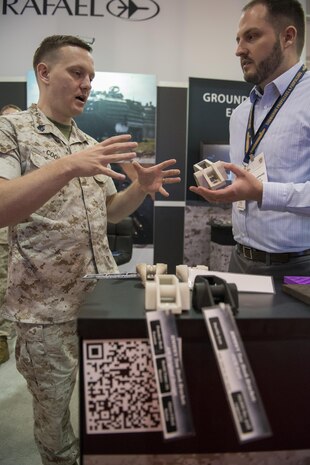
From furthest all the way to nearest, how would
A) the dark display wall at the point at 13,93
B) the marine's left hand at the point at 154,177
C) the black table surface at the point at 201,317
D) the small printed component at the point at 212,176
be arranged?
1. the dark display wall at the point at 13,93
2. the marine's left hand at the point at 154,177
3. the small printed component at the point at 212,176
4. the black table surface at the point at 201,317

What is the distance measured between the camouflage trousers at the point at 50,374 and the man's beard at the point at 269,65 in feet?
3.90

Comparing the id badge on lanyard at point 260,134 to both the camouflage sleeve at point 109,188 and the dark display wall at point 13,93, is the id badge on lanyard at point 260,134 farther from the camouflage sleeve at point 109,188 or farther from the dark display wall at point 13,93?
the dark display wall at point 13,93

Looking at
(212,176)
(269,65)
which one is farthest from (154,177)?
(269,65)

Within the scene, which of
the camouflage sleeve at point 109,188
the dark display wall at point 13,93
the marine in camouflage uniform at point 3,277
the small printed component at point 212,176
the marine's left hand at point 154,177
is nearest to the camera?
the small printed component at point 212,176

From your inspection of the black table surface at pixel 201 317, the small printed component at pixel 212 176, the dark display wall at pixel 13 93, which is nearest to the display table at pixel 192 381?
the black table surface at pixel 201 317

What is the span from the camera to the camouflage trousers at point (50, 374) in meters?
1.50

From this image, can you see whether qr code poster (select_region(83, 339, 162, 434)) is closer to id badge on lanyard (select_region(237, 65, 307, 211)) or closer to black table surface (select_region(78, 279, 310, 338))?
black table surface (select_region(78, 279, 310, 338))

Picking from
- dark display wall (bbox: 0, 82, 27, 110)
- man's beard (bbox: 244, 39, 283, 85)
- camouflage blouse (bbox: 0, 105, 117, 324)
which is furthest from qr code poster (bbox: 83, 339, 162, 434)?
dark display wall (bbox: 0, 82, 27, 110)

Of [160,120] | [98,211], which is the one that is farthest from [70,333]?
[160,120]

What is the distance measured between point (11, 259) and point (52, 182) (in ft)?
1.53

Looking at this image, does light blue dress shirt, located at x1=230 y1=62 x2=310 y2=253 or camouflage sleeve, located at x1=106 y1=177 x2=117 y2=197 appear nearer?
light blue dress shirt, located at x1=230 y1=62 x2=310 y2=253

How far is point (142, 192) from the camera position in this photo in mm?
1659

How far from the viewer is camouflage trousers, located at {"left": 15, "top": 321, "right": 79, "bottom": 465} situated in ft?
4.91

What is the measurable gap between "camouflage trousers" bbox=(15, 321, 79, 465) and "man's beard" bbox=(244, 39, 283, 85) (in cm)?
119
